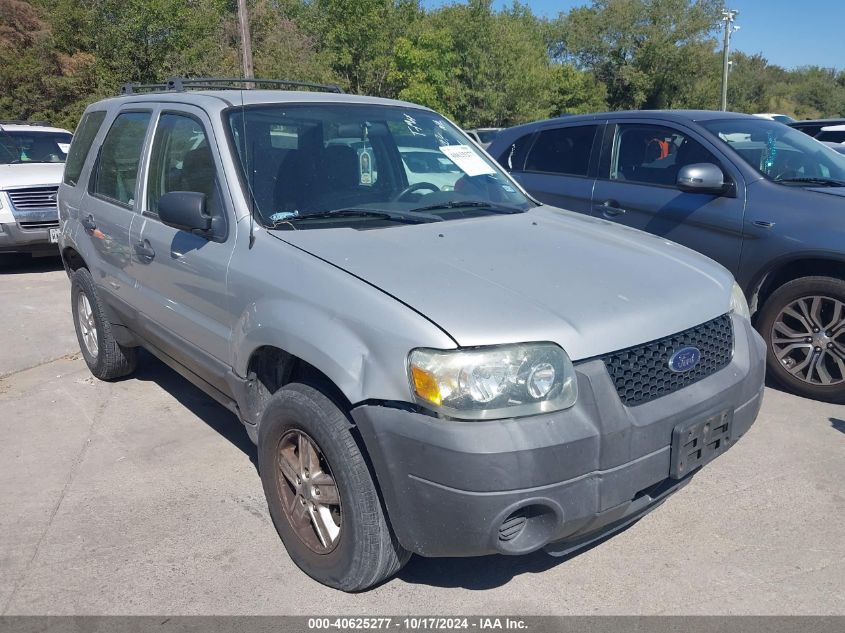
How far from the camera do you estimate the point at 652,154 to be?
5812 mm

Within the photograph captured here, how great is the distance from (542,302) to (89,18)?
22123mm

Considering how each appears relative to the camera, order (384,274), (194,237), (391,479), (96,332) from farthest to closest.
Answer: (96,332) < (194,237) < (384,274) < (391,479)

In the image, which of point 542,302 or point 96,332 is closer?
point 542,302

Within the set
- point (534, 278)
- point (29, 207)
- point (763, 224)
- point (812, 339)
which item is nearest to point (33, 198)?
point (29, 207)

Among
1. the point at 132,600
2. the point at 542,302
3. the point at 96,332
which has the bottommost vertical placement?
the point at 132,600

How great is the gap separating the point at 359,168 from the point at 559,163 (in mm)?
3102

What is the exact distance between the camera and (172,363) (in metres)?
4.30

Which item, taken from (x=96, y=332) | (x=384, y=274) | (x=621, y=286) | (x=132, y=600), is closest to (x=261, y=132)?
(x=384, y=274)

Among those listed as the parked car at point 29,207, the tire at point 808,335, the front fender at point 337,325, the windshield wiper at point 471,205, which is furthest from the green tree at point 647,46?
the front fender at point 337,325

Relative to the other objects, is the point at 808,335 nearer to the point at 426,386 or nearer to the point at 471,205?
the point at 471,205

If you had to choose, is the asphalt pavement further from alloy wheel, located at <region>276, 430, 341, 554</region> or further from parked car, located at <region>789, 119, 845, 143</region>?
parked car, located at <region>789, 119, 845, 143</region>

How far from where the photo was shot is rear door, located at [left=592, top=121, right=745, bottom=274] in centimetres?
514

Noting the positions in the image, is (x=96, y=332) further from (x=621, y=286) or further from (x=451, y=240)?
(x=621, y=286)

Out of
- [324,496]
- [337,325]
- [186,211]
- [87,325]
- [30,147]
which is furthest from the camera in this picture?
[30,147]
